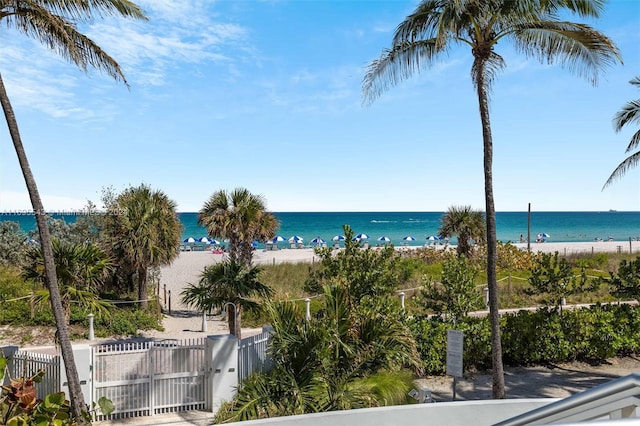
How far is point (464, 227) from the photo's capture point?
29219 millimetres

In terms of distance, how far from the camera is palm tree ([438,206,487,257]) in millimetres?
29297

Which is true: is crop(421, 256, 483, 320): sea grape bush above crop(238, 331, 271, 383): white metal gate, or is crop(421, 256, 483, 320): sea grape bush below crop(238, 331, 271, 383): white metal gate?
above

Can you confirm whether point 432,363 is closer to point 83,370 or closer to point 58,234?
point 83,370

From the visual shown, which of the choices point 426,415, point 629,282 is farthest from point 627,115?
point 426,415

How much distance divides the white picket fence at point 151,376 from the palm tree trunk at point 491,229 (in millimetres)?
4528

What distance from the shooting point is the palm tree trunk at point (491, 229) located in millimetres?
10438

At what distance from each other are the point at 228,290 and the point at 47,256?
4.25m

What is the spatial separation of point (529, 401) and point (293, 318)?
4086 mm

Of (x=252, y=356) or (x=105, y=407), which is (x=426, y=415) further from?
(x=252, y=356)

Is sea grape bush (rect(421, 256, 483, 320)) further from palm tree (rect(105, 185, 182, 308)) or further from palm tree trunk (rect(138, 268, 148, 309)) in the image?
palm tree trunk (rect(138, 268, 148, 309))

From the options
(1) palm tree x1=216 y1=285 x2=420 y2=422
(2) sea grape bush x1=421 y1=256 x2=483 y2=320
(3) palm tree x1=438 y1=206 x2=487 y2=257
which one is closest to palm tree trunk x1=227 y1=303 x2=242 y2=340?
(1) palm tree x1=216 y1=285 x2=420 y2=422

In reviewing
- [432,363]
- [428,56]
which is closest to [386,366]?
[432,363]

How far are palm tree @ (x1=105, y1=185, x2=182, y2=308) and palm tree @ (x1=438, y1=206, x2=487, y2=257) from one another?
1525 cm

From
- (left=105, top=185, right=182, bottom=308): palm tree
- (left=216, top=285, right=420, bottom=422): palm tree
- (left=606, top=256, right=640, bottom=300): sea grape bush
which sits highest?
(left=105, top=185, right=182, bottom=308): palm tree
